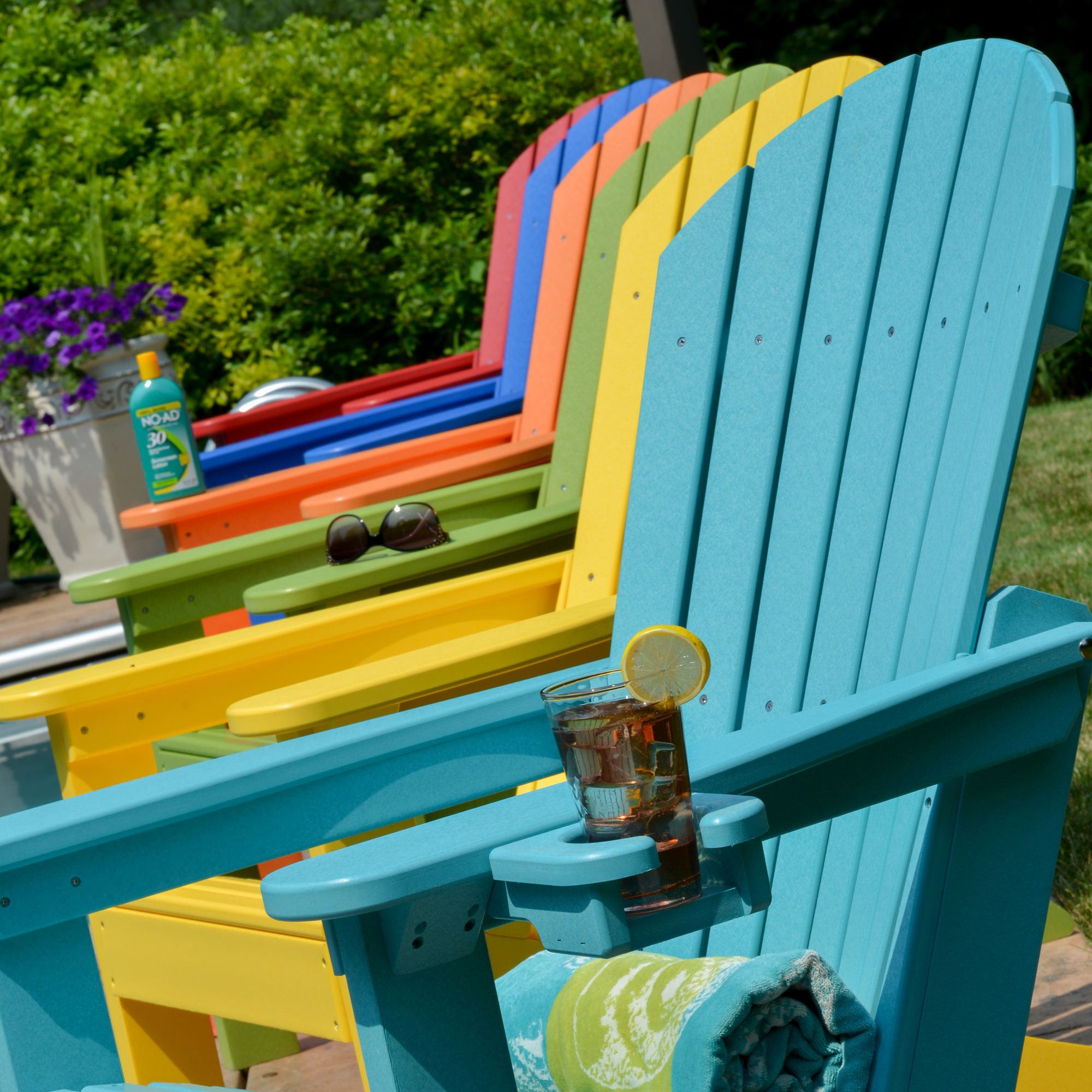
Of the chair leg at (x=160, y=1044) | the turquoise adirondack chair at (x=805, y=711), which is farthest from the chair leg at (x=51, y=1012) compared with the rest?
the chair leg at (x=160, y=1044)

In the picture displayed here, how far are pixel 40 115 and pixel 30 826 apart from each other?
651 cm

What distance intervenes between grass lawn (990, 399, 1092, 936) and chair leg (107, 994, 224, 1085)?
47.1 inches

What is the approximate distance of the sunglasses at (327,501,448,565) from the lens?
83.7 inches

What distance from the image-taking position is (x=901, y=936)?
1.11 m

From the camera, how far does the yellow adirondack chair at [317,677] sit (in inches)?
61.3

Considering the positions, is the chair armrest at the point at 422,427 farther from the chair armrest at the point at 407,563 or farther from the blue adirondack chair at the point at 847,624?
the blue adirondack chair at the point at 847,624

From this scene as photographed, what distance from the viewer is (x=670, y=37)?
12.9ft

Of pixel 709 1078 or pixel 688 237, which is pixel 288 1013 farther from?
pixel 688 237

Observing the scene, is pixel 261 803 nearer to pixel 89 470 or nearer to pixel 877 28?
pixel 89 470

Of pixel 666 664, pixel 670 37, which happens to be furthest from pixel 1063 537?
pixel 666 664

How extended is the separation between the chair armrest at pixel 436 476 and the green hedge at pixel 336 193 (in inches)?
128

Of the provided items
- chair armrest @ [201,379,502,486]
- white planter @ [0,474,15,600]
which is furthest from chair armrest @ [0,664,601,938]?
white planter @ [0,474,15,600]

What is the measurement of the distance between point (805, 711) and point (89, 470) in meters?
4.36

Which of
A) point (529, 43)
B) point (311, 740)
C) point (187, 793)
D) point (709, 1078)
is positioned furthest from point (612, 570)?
point (529, 43)
